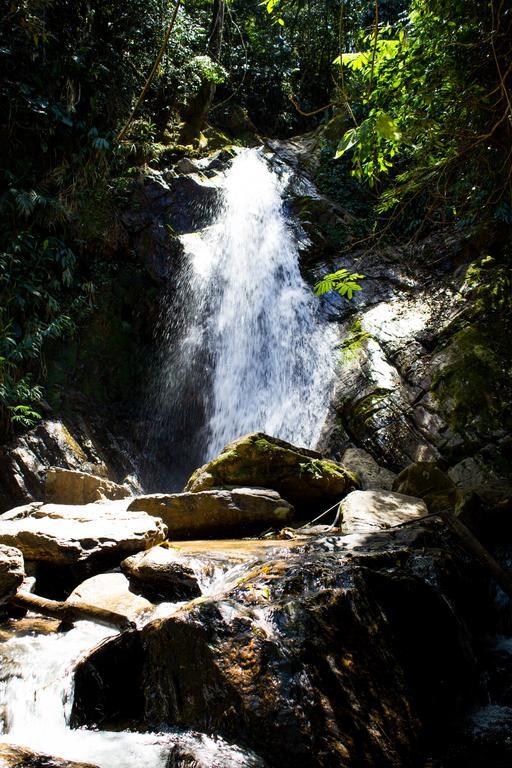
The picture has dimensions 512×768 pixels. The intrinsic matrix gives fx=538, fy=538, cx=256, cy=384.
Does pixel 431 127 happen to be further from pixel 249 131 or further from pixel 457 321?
pixel 249 131

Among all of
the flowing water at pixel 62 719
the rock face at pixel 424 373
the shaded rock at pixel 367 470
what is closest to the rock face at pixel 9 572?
the flowing water at pixel 62 719

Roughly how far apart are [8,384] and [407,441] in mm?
5811

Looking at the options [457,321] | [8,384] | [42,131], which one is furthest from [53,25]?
[457,321]

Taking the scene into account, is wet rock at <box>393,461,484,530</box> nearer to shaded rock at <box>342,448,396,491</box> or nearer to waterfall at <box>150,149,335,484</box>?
shaded rock at <box>342,448,396,491</box>

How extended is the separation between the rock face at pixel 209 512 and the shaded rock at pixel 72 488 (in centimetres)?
168

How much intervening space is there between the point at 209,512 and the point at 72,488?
2.36 meters

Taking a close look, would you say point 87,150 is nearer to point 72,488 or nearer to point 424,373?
point 72,488

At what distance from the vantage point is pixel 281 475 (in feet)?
18.7

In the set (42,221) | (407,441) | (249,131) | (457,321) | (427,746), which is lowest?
(427,746)

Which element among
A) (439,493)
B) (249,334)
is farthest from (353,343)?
(439,493)

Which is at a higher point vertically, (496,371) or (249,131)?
(249,131)

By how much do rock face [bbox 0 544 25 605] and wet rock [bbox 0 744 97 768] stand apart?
5.44 feet

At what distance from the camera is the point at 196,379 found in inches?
396

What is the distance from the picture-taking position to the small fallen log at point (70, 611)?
9.97 ft
